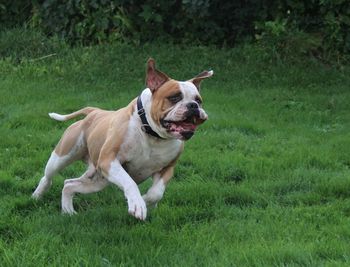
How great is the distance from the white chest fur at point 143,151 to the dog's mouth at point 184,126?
0.32 meters

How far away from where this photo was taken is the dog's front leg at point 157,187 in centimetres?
541

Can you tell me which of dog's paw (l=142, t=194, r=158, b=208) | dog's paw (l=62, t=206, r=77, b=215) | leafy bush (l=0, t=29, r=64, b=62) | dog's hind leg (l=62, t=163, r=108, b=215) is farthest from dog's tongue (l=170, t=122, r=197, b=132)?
leafy bush (l=0, t=29, r=64, b=62)

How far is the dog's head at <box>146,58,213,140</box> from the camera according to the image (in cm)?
506

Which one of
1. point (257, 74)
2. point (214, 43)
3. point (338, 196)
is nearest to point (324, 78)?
point (257, 74)

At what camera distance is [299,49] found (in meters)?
12.7

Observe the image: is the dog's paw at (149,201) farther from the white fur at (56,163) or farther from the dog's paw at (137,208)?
the white fur at (56,163)

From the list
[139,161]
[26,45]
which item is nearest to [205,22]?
[26,45]

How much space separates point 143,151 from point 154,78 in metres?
0.59

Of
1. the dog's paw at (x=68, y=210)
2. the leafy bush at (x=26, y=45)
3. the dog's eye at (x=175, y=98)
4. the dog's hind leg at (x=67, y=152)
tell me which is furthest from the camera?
the leafy bush at (x=26, y=45)

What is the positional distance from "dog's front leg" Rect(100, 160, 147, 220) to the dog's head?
0.43 meters

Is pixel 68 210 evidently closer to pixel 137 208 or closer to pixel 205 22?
pixel 137 208

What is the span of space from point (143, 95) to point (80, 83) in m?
5.81

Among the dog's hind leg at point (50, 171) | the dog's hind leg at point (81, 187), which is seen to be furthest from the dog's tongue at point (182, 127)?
the dog's hind leg at point (50, 171)

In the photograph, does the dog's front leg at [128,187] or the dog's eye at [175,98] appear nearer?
the dog's front leg at [128,187]
